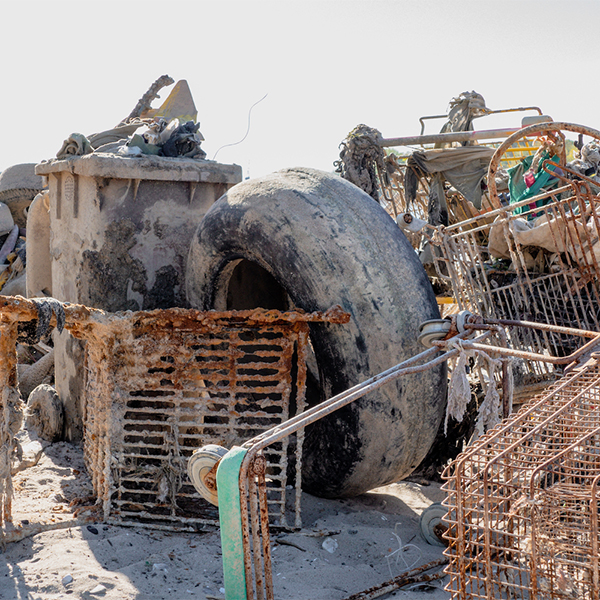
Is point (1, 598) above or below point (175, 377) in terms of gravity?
below

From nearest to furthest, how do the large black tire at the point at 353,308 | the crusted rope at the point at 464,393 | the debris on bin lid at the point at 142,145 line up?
the crusted rope at the point at 464,393 → the large black tire at the point at 353,308 → the debris on bin lid at the point at 142,145

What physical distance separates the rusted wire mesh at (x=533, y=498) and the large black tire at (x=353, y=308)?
3.90 feet

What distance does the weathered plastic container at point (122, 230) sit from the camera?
17.2 ft

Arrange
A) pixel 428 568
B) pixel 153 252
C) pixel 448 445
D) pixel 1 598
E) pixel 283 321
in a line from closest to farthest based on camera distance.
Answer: pixel 1 598, pixel 428 568, pixel 283 321, pixel 448 445, pixel 153 252

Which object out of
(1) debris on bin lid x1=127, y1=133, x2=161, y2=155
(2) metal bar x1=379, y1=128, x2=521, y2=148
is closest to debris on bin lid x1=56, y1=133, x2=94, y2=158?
(1) debris on bin lid x1=127, y1=133, x2=161, y2=155

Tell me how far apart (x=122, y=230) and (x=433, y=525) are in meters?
3.13

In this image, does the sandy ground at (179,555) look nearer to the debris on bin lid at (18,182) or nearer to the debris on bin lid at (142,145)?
the debris on bin lid at (142,145)

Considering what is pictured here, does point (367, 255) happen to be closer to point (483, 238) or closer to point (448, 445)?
point (448, 445)

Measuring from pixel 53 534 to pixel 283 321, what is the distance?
1.73 metres

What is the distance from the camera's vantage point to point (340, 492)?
14.3 ft

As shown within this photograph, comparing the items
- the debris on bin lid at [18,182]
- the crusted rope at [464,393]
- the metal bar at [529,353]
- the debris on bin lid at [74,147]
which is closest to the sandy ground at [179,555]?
the crusted rope at [464,393]

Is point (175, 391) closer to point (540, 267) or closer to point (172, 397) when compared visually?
point (172, 397)

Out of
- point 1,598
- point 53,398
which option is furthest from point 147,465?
point 53,398

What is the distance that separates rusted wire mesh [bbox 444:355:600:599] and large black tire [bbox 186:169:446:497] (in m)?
1.19
